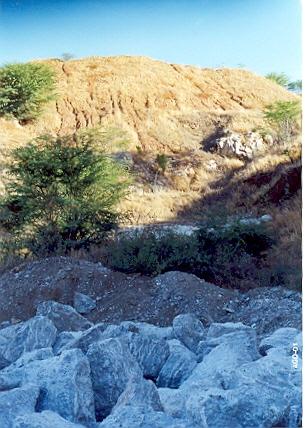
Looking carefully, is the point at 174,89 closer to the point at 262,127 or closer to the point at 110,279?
the point at 262,127

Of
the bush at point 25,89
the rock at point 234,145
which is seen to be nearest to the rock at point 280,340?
the rock at point 234,145

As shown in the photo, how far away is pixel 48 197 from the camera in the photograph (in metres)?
5.49

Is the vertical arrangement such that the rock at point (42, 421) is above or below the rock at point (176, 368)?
above

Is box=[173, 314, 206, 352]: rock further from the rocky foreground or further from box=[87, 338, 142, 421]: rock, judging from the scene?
box=[87, 338, 142, 421]: rock

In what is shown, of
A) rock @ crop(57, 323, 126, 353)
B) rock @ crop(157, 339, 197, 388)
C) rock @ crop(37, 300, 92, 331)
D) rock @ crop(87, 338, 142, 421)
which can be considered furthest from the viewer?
rock @ crop(37, 300, 92, 331)

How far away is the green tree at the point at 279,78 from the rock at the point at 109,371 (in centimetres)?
147

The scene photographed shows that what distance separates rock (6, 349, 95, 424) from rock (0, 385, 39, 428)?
0.21ft

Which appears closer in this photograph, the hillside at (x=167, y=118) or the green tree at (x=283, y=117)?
the green tree at (x=283, y=117)

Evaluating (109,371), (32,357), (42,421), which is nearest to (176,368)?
(109,371)

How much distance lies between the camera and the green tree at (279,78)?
3.77 m

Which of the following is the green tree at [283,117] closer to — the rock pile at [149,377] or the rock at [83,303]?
the rock pile at [149,377]

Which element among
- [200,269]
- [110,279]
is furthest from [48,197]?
[200,269]

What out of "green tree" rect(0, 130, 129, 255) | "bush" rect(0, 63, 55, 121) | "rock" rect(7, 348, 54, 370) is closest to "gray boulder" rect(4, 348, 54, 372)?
"rock" rect(7, 348, 54, 370)

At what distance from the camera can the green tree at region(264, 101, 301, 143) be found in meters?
4.06
